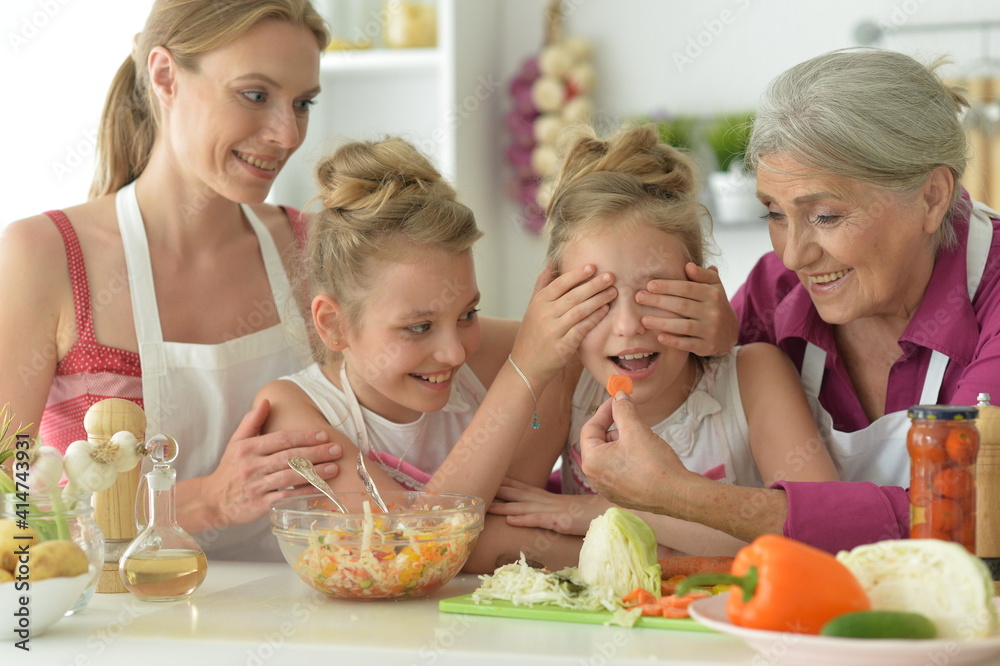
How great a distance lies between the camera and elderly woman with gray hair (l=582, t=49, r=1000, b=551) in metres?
1.31

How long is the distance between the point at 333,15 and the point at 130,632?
8.84 ft

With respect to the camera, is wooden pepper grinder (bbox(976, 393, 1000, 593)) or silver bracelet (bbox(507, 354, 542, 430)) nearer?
wooden pepper grinder (bbox(976, 393, 1000, 593))

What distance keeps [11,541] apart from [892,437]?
121cm

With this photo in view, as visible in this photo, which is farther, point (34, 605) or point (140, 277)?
point (140, 277)

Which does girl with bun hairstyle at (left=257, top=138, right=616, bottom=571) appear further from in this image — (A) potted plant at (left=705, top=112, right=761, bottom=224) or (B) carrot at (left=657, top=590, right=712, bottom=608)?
(A) potted plant at (left=705, top=112, right=761, bottom=224)

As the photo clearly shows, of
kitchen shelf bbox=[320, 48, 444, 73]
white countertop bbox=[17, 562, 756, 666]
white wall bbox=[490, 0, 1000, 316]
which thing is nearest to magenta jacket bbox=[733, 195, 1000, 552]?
white countertop bbox=[17, 562, 756, 666]

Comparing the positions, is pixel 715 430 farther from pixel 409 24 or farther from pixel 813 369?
pixel 409 24

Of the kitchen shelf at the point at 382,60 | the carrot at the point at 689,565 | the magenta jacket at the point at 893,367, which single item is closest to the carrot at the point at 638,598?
the carrot at the point at 689,565

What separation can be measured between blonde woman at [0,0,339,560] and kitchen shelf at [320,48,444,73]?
1.36 m

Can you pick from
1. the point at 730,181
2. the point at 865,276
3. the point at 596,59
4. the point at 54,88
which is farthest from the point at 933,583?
the point at 54,88

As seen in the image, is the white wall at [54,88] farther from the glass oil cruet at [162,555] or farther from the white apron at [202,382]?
the glass oil cruet at [162,555]

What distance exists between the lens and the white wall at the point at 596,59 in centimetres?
319

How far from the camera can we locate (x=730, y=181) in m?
3.32

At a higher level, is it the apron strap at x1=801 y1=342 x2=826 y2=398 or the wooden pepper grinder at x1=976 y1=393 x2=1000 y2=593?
the apron strap at x1=801 y1=342 x2=826 y2=398
